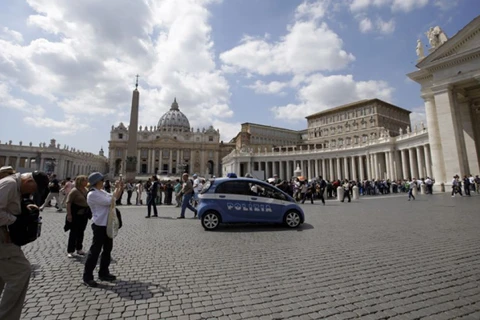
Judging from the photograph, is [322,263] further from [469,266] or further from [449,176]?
[449,176]

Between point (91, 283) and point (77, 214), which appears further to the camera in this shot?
point (77, 214)

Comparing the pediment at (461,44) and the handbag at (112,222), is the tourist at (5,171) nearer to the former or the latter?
the handbag at (112,222)

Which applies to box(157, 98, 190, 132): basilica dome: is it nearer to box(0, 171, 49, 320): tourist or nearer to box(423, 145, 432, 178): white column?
box(423, 145, 432, 178): white column

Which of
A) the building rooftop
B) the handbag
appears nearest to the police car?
the handbag

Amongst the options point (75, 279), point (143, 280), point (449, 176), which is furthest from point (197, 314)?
point (449, 176)

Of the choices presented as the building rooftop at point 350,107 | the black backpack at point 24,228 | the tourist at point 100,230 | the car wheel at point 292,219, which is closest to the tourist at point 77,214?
the tourist at point 100,230

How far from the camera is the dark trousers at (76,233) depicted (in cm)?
543

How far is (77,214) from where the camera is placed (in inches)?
220

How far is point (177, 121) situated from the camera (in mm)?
117375

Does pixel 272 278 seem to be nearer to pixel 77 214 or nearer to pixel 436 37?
pixel 77 214

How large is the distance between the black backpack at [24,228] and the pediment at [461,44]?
2908cm

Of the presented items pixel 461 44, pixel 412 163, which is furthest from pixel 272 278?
pixel 412 163

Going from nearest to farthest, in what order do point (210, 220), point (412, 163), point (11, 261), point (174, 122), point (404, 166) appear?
point (11, 261) < point (210, 220) < point (412, 163) < point (404, 166) < point (174, 122)

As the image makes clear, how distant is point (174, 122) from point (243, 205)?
114 m
